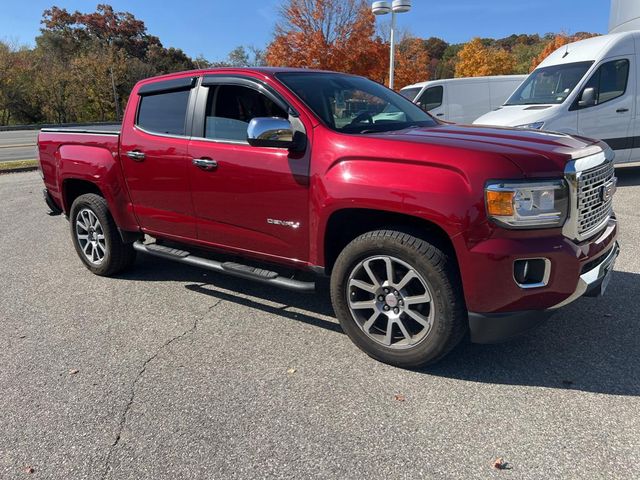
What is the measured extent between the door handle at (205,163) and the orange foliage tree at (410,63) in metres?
28.4

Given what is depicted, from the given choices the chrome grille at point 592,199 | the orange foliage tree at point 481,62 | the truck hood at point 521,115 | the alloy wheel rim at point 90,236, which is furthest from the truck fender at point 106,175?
the orange foliage tree at point 481,62

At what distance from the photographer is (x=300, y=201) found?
343 centimetres

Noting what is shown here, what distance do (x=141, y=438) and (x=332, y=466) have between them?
1000 mm

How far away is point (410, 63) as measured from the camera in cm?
3209

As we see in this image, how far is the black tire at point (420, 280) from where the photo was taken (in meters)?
2.92

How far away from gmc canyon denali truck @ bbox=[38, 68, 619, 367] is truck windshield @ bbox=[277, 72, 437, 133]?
0.02 meters

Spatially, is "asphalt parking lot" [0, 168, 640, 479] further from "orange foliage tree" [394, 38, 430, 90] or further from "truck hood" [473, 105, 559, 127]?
"orange foliage tree" [394, 38, 430, 90]

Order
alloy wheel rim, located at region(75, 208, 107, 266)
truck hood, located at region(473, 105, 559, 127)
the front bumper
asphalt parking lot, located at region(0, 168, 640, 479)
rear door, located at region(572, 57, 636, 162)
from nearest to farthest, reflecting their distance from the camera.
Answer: asphalt parking lot, located at region(0, 168, 640, 479)
the front bumper
alloy wheel rim, located at region(75, 208, 107, 266)
truck hood, located at region(473, 105, 559, 127)
rear door, located at region(572, 57, 636, 162)

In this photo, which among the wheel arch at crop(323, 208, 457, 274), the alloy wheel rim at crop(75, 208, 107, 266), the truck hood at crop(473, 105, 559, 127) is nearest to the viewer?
the wheel arch at crop(323, 208, 457, 274)

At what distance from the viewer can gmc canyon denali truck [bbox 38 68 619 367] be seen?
2756 mm

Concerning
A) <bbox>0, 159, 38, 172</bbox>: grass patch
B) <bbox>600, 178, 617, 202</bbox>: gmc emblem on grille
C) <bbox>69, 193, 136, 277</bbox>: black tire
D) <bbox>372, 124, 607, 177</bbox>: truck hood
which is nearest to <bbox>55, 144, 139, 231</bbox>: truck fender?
<bbox>69, 193, 136, 277</bbox>: black tire

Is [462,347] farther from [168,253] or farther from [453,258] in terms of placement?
[168,253]

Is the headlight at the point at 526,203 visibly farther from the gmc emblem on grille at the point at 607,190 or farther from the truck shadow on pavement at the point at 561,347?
the truck shadow on pavement at the point at 561,347

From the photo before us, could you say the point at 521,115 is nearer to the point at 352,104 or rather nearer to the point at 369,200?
the point at 352,104
